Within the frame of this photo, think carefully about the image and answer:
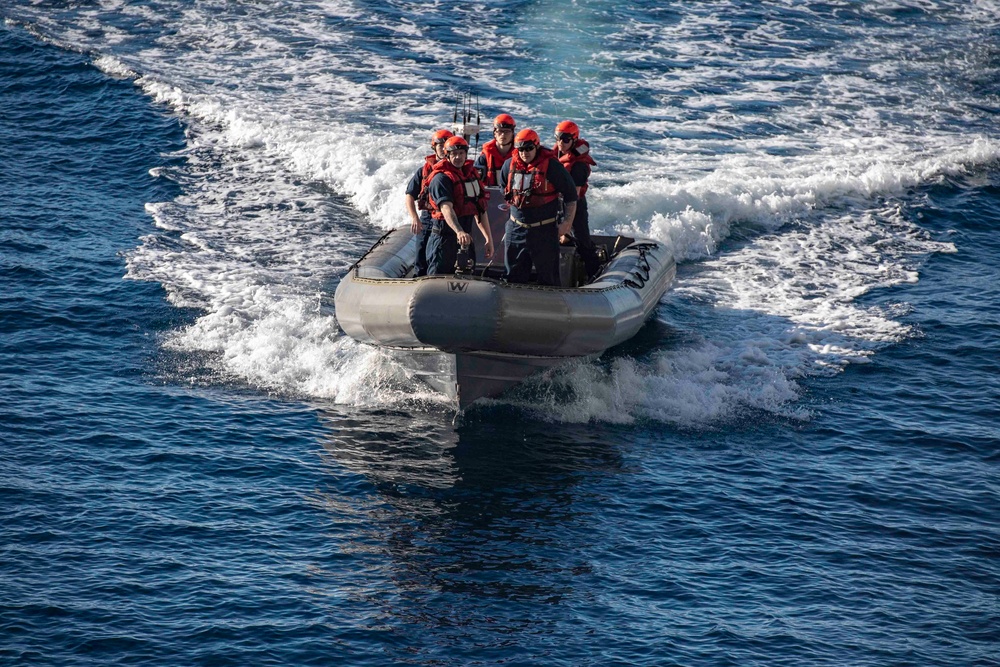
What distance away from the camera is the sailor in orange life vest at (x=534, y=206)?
34.7ft

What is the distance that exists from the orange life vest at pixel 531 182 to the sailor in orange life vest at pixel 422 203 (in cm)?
70

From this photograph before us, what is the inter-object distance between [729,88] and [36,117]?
1074cm

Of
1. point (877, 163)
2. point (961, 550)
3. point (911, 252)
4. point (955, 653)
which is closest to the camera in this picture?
point (955, 653)

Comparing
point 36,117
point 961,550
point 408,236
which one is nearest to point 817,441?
point 961,550

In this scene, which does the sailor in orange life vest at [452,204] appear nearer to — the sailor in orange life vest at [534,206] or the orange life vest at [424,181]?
the orange life vest at [424,181]

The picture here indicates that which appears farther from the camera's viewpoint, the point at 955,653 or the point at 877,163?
the point at 877,163

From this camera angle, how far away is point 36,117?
18156 millimetres

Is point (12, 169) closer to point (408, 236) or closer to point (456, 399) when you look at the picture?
point (408, 236)

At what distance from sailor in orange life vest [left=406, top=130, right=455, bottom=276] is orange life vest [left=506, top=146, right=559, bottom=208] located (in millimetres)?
695

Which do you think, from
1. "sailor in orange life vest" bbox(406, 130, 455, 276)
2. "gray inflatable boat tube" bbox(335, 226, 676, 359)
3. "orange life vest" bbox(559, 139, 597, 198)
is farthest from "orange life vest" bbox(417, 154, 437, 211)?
"orange life vest" bbox(559, 139, 597, 198)

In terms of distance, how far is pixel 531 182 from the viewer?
1056 centimetres

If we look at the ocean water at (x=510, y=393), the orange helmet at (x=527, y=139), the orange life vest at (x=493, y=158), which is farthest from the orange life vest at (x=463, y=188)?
the ocean water at (x=510, y=393)

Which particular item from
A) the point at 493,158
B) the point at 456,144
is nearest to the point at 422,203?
the point at 456,144

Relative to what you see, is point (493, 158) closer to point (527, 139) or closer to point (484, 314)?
point (527, 139)
